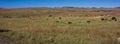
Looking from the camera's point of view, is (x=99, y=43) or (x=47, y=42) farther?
(x=47, y=42)

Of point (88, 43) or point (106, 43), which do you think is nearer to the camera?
point (106, 43)

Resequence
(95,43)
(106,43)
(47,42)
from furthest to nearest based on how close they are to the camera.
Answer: (47,42), (95,43), (106,43)

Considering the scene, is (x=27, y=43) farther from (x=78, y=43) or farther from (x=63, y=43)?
(x=78, y=43)

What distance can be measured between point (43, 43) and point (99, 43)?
3.41 meters

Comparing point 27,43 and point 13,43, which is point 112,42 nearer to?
point 27,43

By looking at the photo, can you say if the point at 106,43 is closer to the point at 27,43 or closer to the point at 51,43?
the point at 51,43

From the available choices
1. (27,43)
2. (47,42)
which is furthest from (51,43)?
(27,43)

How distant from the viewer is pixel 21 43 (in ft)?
44.8

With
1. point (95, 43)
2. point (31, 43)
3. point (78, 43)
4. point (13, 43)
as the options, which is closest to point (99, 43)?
point (95, 43)

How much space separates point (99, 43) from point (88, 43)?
40.0 inches

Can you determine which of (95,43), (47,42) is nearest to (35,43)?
(47,42)

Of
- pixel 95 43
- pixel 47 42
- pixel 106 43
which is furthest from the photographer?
pixel 47 42

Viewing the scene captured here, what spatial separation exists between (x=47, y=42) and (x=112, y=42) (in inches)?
163

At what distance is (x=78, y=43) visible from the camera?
13.9 m
